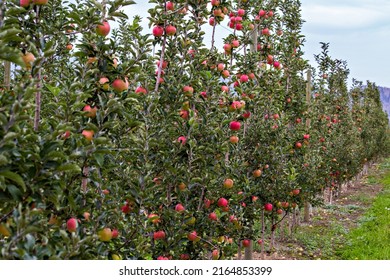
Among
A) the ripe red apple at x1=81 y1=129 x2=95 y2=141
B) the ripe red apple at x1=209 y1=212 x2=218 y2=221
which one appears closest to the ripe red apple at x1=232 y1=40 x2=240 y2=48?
the ripe red apple at x1=209 y1=212 x2=218 y2=221

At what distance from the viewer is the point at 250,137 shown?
683 cm

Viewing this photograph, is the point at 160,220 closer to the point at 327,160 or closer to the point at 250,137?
the point at 250,137

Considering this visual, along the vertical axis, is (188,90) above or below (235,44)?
below

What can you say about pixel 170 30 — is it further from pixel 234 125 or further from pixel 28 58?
pixel 28 58

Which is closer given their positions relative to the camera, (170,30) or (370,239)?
(170,30)

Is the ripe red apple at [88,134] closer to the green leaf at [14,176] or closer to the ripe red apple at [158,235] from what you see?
the green leaf at [14,176]

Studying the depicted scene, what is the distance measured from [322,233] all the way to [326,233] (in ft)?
0.37

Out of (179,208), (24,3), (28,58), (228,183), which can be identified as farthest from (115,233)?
(228,183)

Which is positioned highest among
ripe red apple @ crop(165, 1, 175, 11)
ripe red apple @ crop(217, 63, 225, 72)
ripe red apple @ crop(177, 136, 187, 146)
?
ripe red apple @ crop(165, 1, 175, 11)

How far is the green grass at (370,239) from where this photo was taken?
8.66 meters

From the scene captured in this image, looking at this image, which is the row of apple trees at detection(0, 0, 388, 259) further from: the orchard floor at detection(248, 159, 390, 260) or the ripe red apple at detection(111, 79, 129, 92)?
the orchard floor at detection(248, 159, 390, 260)

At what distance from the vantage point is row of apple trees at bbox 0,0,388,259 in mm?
2070

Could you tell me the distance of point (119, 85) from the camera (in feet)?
9.05

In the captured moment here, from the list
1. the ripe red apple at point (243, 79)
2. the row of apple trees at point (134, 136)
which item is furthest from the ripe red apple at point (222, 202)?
the ripe red apple at point (243, 79)
